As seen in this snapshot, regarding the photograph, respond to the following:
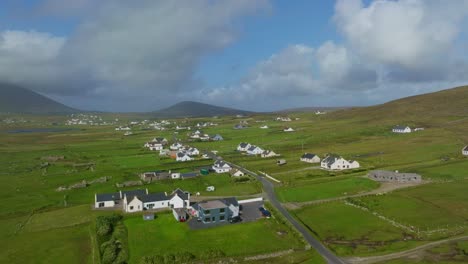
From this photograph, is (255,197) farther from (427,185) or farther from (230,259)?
(427,185)

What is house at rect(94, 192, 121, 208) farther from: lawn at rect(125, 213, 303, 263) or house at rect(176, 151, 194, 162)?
house at rect(176, 151, 194, 162)

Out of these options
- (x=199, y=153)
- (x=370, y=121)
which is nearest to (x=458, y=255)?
(x=199, y=153)

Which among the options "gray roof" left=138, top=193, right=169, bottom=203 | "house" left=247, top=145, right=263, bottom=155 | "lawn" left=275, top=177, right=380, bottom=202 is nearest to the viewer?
"gray roof" left=138, top=193, right=169, bottom=203

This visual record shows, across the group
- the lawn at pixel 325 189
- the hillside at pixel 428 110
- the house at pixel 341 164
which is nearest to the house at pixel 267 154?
the house at pixel 341 164

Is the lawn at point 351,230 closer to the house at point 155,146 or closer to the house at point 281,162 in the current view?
the house at point 281,162

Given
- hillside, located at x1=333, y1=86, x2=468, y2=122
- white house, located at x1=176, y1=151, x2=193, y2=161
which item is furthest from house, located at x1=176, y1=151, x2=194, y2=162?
hillside, located at x1=333, y1=86, x2=468, y2=122

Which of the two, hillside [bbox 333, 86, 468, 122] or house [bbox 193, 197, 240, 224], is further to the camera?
hillside [bbox 333, 86, 468, 122]
